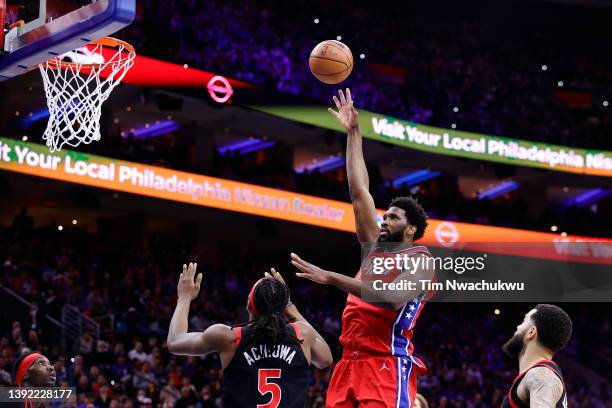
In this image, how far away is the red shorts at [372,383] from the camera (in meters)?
5.05

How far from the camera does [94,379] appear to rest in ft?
43.3

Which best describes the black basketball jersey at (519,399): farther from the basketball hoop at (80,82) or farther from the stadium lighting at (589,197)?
the stadium lighting at (589,197)

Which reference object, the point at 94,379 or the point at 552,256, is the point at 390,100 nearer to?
the point at 552,256

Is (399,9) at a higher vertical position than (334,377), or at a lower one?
higher

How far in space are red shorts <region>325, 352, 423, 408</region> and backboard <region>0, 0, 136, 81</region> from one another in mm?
2658

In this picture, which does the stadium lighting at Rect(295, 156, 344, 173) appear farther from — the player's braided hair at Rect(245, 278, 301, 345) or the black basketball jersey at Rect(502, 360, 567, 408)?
the player's braided hair at Rect(245, 278, 301, 345)

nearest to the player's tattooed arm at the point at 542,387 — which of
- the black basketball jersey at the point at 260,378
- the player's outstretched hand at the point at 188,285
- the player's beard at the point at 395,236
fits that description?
the player's beard at the point at 395,236

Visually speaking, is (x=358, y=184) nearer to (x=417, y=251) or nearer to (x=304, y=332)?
(x=417, y=251)

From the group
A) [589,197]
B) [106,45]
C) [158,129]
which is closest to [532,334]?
[106,45]

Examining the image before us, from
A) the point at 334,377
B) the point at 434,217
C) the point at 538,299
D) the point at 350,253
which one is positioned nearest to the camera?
the point at 334,377

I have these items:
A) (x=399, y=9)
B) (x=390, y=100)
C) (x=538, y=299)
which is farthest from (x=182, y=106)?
(x=399, y=9)

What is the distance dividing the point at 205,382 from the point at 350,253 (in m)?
12.5

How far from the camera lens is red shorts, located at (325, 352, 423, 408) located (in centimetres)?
505

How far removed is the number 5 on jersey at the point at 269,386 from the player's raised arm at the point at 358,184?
46.2 inches
